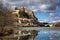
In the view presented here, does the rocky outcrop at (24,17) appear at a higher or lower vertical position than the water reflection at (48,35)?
higher

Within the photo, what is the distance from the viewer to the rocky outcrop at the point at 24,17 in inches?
201

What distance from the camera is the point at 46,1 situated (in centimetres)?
508

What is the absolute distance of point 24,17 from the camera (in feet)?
16.9

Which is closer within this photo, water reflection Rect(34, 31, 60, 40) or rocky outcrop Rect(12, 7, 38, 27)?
water reflection Rect(34, 31, 60, 40)

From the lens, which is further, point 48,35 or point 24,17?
point 24,17

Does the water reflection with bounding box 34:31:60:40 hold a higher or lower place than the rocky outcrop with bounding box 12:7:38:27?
lower

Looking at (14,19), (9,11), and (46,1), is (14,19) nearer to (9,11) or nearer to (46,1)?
(9,11)

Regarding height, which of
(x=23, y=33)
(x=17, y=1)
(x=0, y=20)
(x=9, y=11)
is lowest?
(x=23, y=33)

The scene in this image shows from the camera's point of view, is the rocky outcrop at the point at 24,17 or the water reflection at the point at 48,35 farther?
the rocky outcrop at the point at 24,17

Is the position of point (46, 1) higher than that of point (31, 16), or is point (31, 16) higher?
point (46, 1)

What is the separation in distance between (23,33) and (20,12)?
79cm

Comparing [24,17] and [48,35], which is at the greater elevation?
[24,17]

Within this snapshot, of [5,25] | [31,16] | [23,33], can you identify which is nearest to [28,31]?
[23,33]

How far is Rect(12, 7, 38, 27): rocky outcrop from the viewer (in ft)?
16.7
